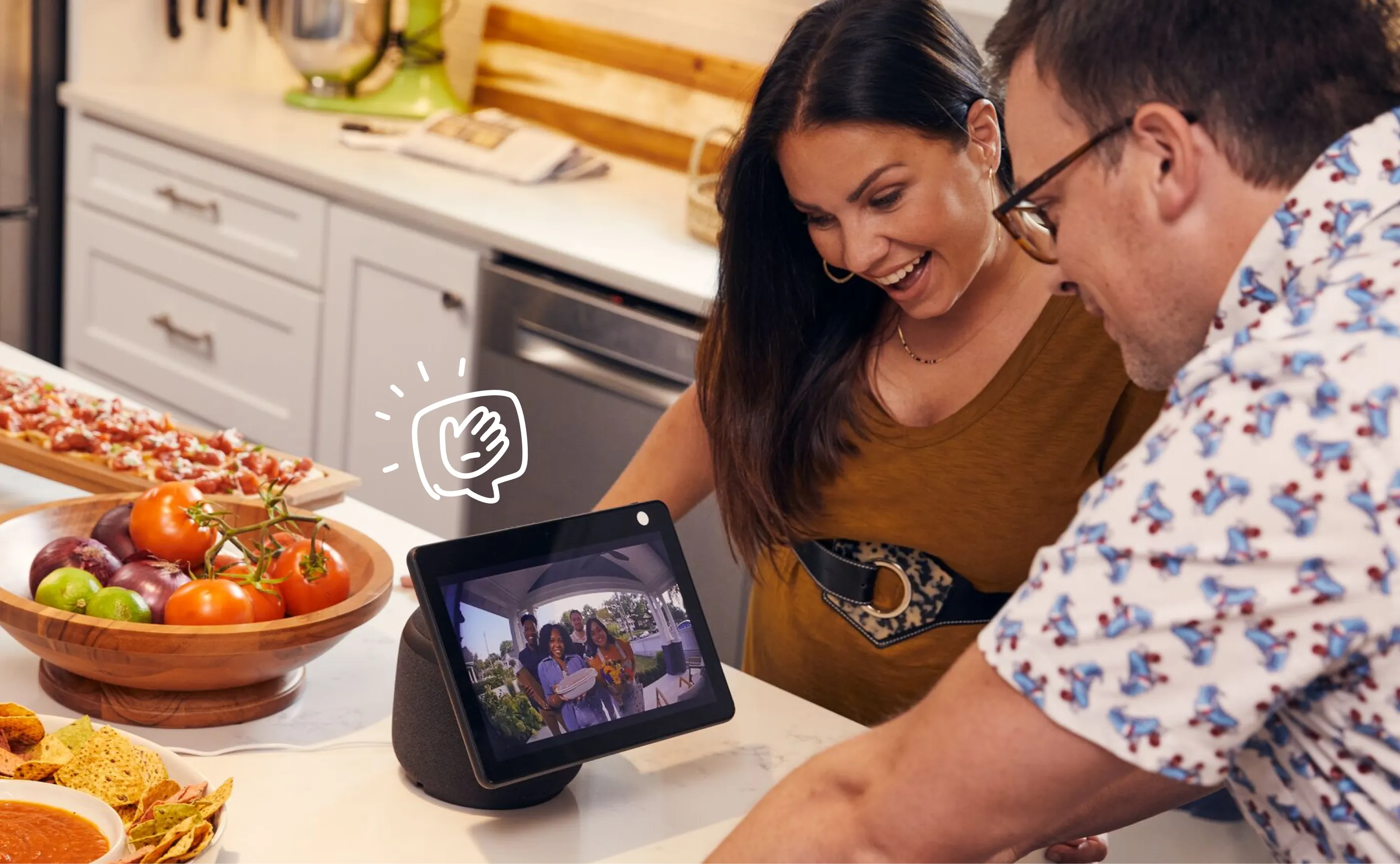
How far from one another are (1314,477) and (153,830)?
2.33 ft

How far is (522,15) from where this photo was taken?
142 inches

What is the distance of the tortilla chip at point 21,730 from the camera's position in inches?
39.9

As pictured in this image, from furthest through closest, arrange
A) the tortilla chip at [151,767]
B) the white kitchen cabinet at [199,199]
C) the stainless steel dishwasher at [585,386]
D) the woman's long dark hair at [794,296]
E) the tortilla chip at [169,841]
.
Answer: the white kitchen cabinet at [199,199]
the stainless steel dishwasher at [585,386]
the woman's long dark hair at [794,296]
the tortilla chip at [151,767]
the tortilla chip at [169,841]

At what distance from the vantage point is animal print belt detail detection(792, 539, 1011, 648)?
143 cm

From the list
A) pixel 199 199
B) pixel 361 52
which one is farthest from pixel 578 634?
pixel 361 52

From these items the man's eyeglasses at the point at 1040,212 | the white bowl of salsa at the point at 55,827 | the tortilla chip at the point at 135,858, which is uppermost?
the man's eyeglasses at the point at 1040,212

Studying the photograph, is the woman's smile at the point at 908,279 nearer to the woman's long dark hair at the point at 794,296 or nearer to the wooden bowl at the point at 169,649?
the woman's long dark hair at the point at 794,296

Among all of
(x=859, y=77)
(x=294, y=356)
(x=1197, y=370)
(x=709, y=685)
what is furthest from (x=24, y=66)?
(x=1197, y=370)

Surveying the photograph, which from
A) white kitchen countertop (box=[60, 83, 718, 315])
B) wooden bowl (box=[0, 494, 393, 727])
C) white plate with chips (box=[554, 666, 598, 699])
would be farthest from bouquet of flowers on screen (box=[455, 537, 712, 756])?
white kitchen countertop (box=[60, 83, 718, 315])

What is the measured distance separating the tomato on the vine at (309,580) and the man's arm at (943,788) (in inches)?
17.1

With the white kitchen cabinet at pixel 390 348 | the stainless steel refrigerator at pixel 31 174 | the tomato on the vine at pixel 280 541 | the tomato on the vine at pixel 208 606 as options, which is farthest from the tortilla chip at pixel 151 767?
the stainless steel refrigerator at pixel 31 174

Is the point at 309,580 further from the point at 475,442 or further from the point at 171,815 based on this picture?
the point at 475,442

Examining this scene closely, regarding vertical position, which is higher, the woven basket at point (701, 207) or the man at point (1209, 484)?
the man at point (1209, 484)

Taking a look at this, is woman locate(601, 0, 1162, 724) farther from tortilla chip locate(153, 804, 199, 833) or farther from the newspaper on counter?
the newspaper on counter
